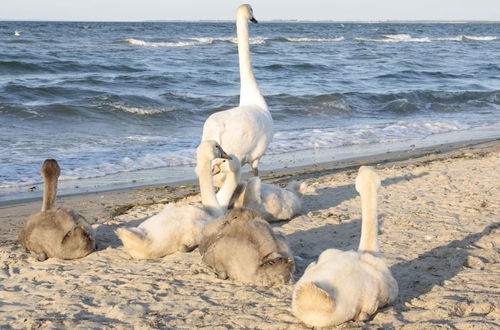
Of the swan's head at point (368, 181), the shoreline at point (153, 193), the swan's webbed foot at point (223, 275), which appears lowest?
the shoreline at point (153, 193)

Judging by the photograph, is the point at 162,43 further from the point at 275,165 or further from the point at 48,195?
the point at 48,195

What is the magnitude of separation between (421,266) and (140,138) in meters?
9.13

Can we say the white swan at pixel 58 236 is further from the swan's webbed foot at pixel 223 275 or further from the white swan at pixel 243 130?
the white swan at pixel 243 130

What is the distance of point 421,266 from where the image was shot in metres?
5.67

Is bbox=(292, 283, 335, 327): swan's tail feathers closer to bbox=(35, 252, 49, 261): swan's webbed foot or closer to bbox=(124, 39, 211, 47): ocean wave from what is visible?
bbox=(35, 252, 49, 261): swan's webbed foot

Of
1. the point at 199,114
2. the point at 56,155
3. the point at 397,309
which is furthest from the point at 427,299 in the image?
the point at 199,114

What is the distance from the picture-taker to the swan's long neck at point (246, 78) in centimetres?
952

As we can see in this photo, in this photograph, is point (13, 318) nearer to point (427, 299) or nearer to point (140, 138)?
point (427, 299)

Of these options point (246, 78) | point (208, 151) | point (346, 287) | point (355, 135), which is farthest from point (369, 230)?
point (355, 135)

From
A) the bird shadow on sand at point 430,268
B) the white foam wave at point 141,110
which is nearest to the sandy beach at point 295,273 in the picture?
the bird shadow on sand at point 430,268

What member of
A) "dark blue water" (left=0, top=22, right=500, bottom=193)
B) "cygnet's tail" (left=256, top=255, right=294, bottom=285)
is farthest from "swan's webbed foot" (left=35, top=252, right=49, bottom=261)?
"dark blue water" (left=0, top=22, right=500, bottom=193)

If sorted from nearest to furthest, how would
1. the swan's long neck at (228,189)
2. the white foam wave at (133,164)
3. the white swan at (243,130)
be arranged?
the swan's long neck at (228,189) → the white swan at (243,130) → the white foam wave at (133,164)

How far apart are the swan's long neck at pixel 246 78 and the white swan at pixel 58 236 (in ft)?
11.8

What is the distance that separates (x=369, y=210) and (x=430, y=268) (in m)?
1.03
